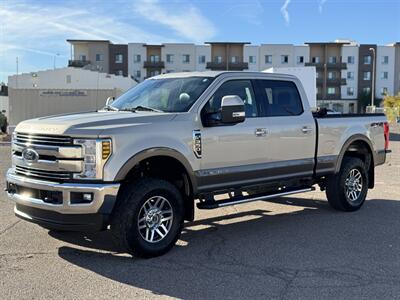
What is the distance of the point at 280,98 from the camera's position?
7570mm

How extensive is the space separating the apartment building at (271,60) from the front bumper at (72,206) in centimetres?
7953

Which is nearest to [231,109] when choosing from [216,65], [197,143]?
[197,143]

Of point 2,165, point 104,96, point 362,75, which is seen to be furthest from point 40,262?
point 362,75

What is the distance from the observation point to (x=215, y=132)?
636 cm

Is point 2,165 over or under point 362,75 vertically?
under

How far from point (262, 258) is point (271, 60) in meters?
80.8

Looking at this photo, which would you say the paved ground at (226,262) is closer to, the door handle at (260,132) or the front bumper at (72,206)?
the front bumper at (72,206)

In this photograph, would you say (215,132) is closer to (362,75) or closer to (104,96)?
(104,96)

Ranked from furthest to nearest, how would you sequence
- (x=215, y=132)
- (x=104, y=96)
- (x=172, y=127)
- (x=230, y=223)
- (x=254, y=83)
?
(x=104, y=96) → (x=230, y=223) → (x=254, y=83) → (x=215, y=132) → (x=172, y=127)

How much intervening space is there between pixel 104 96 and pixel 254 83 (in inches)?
1655

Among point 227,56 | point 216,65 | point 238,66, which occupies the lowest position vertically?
point 238,66

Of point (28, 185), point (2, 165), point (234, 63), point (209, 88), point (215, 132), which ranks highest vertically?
point (234, 63)

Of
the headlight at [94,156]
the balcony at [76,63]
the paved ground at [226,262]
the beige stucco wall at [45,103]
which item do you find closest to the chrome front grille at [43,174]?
the headlight at [94,156]

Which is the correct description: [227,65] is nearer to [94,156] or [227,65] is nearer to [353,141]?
[353,141]
